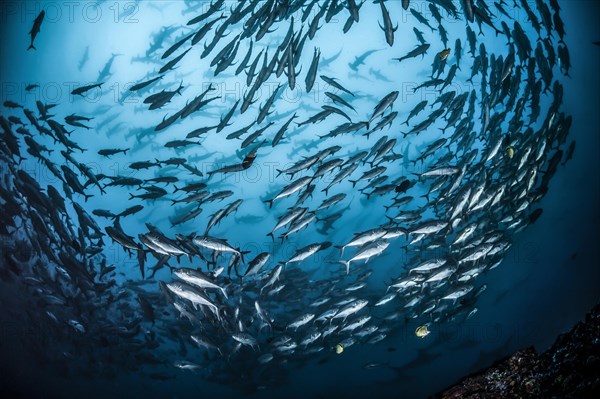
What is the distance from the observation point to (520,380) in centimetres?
479

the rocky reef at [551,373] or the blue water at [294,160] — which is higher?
the blue water at [294,160]

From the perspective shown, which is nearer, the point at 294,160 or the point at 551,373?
the point at 551,373

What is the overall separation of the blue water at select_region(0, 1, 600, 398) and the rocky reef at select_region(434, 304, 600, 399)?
30.9 feet

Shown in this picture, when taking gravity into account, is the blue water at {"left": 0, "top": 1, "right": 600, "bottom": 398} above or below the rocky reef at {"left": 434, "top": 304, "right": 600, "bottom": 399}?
above

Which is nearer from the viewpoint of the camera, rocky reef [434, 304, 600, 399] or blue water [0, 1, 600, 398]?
rocky reef [434, 304, 600, 399]

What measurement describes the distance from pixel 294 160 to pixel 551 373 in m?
13.3

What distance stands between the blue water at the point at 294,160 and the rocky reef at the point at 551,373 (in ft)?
30.9

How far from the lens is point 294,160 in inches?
644

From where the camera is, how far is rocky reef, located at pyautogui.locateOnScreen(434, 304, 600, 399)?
3.55 metres

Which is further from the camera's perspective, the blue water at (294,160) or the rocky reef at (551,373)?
the blue water at (294,160)

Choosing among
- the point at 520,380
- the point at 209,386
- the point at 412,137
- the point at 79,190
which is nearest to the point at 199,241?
the point at 79,190

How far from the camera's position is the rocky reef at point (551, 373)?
3549mm

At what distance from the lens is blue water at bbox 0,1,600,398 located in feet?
35.9

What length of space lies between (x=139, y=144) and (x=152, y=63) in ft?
14.4
